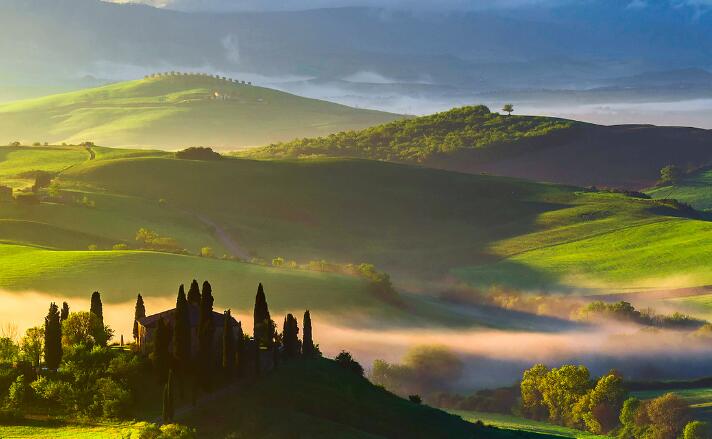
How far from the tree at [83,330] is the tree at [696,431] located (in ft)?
239

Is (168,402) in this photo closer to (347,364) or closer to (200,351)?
(200,351)

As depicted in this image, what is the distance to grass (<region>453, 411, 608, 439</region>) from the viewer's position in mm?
132000

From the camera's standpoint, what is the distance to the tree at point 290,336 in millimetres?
101500

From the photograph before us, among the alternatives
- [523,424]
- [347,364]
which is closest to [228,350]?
[347,364]

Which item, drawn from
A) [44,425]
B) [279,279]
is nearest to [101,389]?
[44,425]

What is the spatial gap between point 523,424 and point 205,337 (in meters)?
59.5

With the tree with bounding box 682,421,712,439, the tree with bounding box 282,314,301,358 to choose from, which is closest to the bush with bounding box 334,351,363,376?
the tree with bounding box 282,314,301,358

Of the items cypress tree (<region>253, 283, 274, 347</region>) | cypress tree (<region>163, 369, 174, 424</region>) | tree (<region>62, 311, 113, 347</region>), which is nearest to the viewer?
cypress tree (<region>163, 369, 174, 424</region>)

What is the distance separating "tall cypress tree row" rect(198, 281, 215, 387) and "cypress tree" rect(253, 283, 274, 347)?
7.84 metres

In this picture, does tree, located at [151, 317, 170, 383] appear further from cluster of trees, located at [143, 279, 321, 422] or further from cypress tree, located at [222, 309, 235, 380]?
cypress tree, located at [222, 309, 235, 380]

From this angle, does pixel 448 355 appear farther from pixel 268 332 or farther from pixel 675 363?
pixel 268 332

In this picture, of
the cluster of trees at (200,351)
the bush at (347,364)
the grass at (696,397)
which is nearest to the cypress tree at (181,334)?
the cluster of trees at (200,351)

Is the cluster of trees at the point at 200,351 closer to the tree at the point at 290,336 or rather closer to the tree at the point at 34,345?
the tree at the point at 290,336

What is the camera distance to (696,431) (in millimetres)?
134625
